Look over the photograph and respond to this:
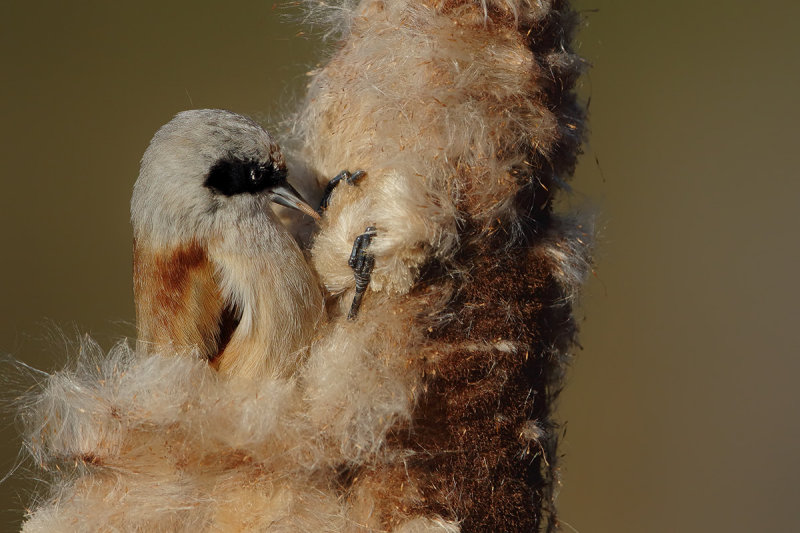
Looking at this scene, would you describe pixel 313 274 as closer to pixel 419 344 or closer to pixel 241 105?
pixel 419 344

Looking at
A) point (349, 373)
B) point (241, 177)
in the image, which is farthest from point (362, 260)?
point (241, 177)

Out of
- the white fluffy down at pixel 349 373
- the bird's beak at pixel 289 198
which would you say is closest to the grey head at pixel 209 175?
the bird's beak at pixel 289 198

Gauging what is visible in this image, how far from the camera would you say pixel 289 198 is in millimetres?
987

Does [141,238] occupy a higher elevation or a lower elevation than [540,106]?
lower

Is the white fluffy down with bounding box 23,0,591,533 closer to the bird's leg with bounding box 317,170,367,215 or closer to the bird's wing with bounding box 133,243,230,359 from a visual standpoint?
the bird's leg with bounding box 317,170,367,215

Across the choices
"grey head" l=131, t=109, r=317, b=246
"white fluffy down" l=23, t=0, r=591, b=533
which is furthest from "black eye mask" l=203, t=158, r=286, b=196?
"white fluffy down" l=23, t=0, r=591, b=533

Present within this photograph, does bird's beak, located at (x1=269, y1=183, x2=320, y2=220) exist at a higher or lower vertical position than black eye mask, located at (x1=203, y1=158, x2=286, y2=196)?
lower

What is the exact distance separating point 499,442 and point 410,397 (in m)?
0.14

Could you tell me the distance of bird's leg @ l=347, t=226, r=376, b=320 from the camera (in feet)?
2.84

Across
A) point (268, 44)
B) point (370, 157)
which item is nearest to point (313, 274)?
point (370, 157)

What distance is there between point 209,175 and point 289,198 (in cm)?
12

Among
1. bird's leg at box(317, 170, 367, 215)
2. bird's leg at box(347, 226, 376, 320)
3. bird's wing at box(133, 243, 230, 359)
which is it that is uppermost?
bird's leg at box(317, 170, 367, 215)

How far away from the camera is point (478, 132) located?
864 mm

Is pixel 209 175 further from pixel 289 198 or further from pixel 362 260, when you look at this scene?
pixel 362 260
